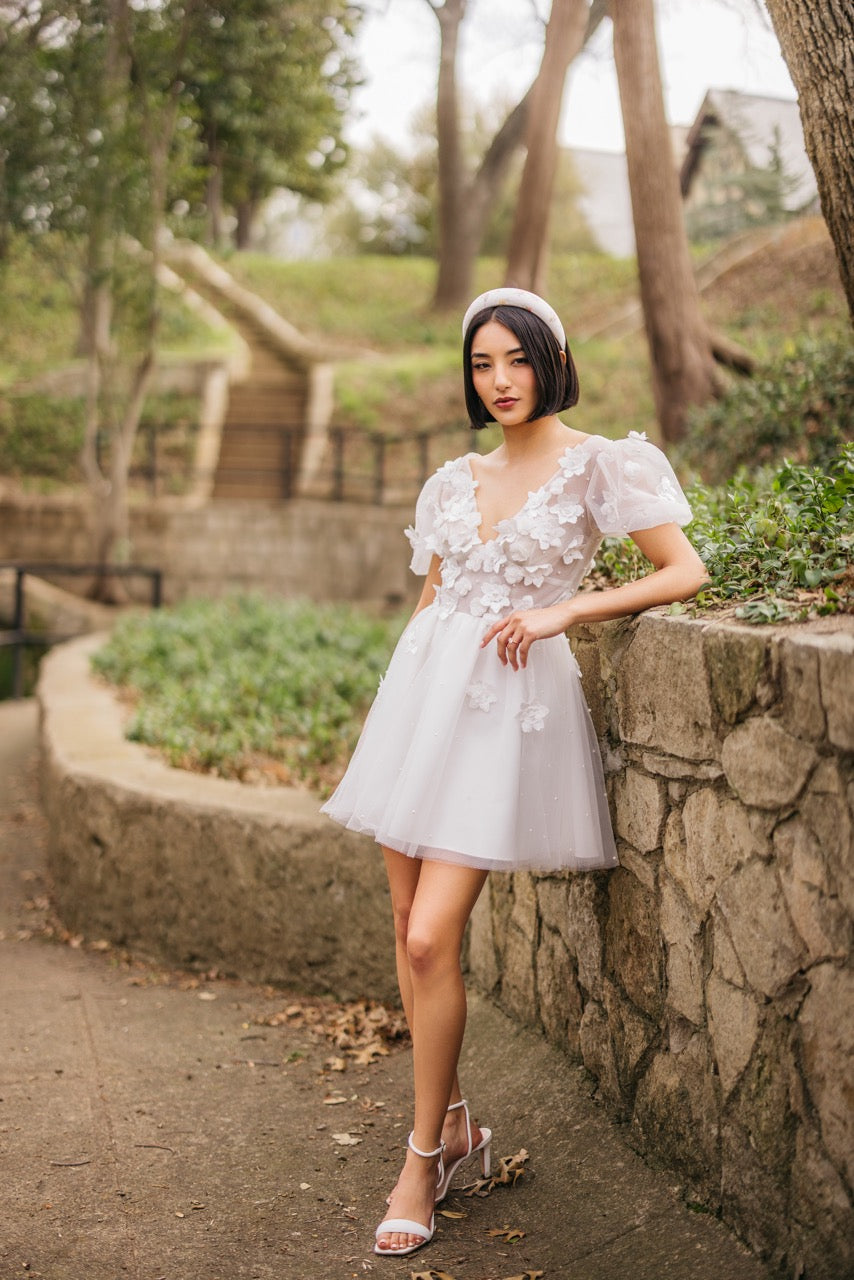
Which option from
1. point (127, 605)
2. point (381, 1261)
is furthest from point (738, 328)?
point (381, 1261)

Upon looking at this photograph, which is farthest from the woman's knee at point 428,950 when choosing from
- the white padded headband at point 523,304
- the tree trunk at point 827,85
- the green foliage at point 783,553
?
the tree trunk at point 827,85

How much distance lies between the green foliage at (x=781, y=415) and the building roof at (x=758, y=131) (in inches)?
45.2

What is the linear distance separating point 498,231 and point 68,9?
62.9 feet

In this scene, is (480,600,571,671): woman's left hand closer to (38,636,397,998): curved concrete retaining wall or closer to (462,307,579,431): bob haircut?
(462,307,579,431): bob haircut

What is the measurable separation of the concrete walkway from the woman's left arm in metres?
1.28

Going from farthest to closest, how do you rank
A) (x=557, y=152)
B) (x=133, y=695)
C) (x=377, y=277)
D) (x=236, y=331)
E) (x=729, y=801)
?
(x=377, y=277) → (x=236, y=331) → (x=557, y=152) → (x=133, y=695) → (x=729, y=801)

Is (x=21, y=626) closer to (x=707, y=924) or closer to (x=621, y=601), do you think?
(x=621, y=601)

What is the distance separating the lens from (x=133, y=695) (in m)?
7.38

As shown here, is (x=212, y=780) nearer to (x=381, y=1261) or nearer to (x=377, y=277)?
(x=381, y=1261)

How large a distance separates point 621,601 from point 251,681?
4.66 m

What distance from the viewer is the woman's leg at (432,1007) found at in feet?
8.88

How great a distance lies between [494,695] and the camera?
110 inches

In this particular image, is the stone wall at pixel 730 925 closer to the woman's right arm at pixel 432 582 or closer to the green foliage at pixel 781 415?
the woman's right arm at pixel 432 582

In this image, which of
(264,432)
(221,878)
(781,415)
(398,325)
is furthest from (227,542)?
(221,878)
